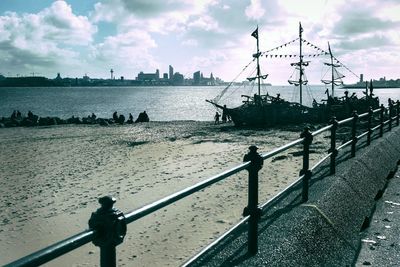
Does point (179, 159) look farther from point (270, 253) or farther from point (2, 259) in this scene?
point (270, 253)

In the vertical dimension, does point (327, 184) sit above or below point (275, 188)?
above

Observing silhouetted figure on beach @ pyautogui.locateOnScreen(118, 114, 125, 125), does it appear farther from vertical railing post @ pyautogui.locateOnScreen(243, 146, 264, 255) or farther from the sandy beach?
vertical railing post @ pyautogui.locateOnScreen(243, 146, 264, 255)

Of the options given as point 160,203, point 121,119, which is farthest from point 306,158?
point 121,119

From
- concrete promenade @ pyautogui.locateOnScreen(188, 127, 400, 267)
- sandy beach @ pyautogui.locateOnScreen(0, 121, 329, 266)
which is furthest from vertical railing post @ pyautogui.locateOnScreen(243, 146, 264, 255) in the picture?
sandy beach @ pyautogui.locateOnScreen(0, 121, 329, 266)

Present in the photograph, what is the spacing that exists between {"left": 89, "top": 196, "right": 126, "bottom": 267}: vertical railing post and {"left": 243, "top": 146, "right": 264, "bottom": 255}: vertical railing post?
1788 mm

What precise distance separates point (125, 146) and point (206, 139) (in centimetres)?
637

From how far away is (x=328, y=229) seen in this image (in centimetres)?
414

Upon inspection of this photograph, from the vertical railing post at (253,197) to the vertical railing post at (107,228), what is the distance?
1.79 m

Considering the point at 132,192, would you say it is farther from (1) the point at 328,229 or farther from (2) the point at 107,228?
(2) the point at 107,228

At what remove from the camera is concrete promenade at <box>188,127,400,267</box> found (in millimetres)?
3553

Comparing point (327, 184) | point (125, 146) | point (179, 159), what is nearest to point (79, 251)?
point (327, 184)

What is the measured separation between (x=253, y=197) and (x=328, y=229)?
1237 mm

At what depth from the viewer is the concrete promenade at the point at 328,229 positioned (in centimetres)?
355

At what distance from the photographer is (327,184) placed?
17.3ft
